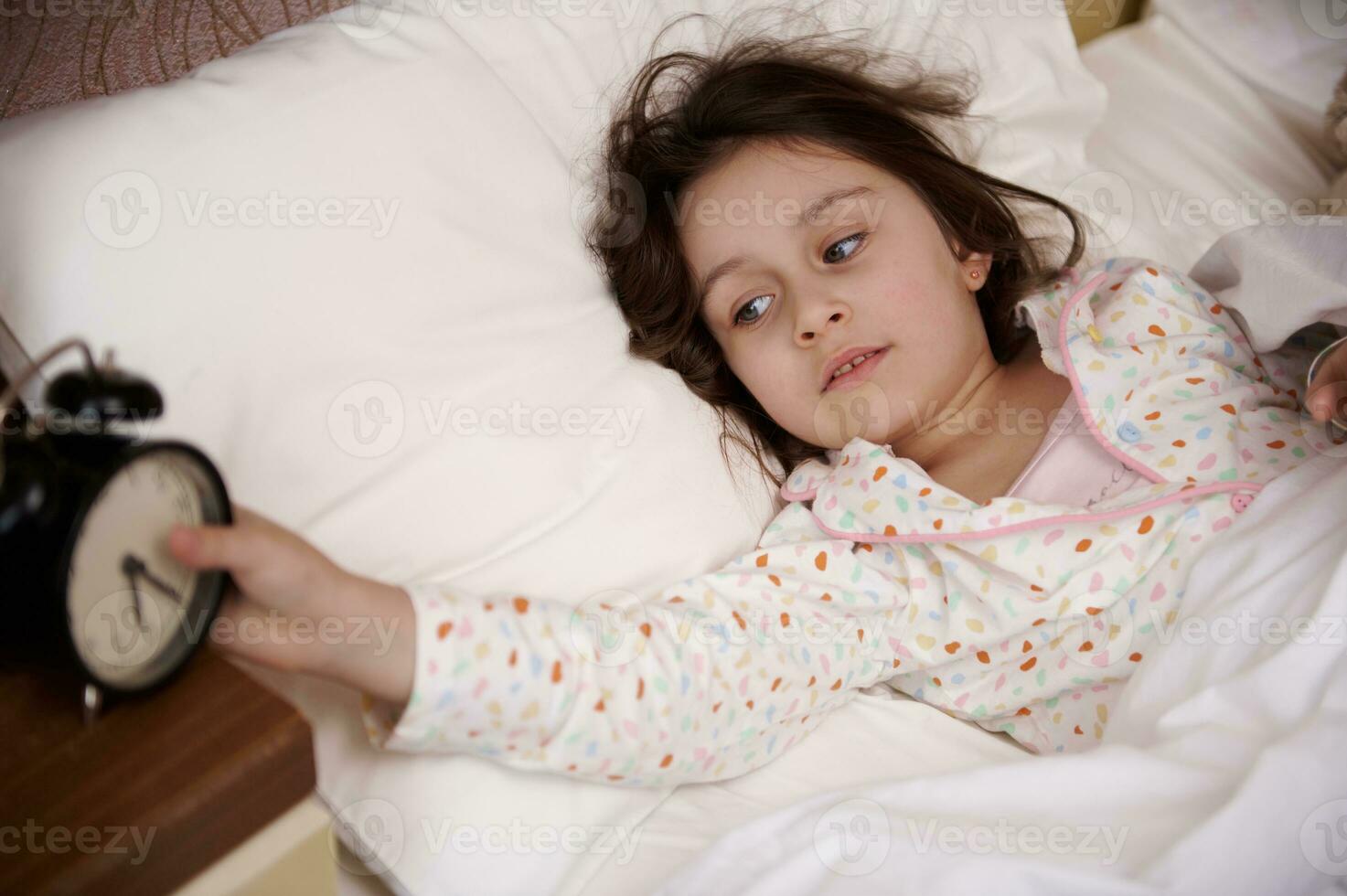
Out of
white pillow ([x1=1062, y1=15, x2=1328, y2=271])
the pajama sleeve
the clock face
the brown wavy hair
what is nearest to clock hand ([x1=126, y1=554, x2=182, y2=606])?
the clock face

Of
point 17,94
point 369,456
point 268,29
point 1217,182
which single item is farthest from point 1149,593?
point 17,94

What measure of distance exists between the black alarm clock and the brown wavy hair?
579 mm

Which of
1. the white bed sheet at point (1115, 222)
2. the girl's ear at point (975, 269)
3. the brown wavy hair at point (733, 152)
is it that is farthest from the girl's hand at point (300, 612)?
the girl's ear at point (975, 269)

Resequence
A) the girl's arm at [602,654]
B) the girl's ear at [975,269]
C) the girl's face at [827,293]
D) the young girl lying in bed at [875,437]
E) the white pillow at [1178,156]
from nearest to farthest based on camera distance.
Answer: the girl's arm at [602,654]
the young girl lying in bed at [875,437]
the girl's face at [827,293]
the girl's ear at [975,269]
the white pillow at [1178,156]

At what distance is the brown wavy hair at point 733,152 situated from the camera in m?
1.13

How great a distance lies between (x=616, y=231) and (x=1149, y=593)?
65 centimetres

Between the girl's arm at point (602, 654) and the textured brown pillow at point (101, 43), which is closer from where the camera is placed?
the girl's arm at point (602, 654)

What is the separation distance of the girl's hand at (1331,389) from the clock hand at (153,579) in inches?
37.2

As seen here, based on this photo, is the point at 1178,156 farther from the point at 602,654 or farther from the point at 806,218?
the point at 602,654

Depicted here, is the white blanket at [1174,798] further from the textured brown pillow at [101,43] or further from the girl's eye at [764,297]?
the textured brown pillow at [101,43]

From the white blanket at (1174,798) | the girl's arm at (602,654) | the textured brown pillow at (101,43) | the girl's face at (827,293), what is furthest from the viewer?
the girl's face at (827,293)

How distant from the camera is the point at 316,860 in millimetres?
609

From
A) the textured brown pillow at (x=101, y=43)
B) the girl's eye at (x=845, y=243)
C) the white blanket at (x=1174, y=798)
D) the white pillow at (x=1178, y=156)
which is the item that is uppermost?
the textured brown pillow at (x=101, y=43)

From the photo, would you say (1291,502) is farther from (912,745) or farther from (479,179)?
(479,179)
